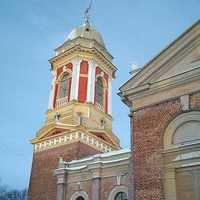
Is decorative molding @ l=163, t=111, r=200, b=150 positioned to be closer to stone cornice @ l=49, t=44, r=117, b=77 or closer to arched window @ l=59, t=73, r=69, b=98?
arched window @ l=59, t=73, r=69, b=98

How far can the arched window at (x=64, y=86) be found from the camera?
32078mm

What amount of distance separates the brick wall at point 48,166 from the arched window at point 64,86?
6.36 metres

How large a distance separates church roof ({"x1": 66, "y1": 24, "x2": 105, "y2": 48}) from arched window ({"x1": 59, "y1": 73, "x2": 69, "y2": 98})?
16.0ft

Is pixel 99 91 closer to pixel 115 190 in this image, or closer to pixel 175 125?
pixel 115 190

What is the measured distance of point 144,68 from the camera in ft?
49.6

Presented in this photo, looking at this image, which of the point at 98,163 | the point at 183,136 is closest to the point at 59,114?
the point at 98,163

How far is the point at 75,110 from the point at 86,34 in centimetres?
1010

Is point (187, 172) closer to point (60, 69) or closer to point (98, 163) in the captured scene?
point (98, 163)

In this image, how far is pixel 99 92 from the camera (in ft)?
109

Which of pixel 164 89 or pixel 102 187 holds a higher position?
pixel 164 89

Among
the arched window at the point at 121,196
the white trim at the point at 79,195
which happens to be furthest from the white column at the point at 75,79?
the arched window at the point at 121,196

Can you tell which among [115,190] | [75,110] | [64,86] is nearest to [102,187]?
[115,190]

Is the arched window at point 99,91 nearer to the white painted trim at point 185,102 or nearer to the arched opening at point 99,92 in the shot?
the arched opening at point 99,92

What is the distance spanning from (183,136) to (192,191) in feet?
7.15
